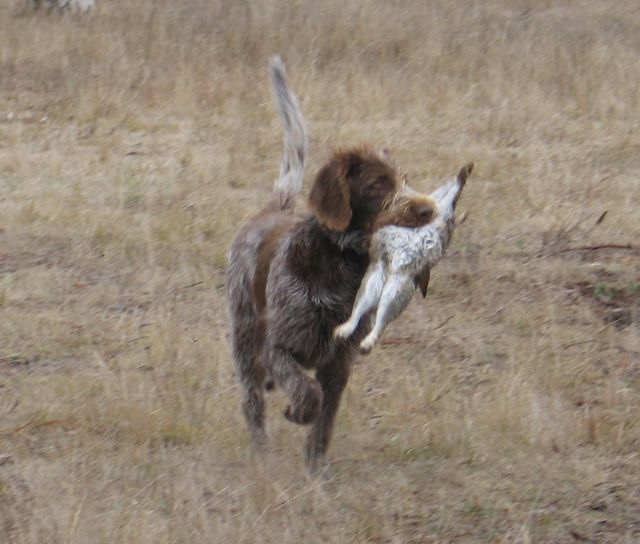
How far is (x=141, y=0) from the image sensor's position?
1491 cm

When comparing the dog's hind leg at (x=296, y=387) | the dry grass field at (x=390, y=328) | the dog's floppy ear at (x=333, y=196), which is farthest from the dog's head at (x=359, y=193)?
the dry grass field at (x=390, y=328)

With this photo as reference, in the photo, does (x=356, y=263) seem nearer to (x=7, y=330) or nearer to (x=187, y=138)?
(x=7, y=330)

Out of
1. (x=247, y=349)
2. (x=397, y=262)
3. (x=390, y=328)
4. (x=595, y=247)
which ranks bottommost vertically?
(x=595, y=247)

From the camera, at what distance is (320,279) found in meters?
5.43

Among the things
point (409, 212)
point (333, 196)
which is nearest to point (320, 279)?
point (333, 196)

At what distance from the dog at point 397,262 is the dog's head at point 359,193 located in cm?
9

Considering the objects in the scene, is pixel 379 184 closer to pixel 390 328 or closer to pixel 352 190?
pixel 352 190

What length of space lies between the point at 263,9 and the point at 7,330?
7996mm

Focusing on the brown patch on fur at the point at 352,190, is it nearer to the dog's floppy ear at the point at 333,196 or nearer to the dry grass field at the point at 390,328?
the dog's floppy ear at the point at 333,196

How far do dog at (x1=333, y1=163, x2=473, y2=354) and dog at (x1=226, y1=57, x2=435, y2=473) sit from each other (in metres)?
0.06

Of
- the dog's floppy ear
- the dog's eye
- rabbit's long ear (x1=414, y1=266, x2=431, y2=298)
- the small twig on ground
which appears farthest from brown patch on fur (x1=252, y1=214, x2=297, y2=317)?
the small twig on ground

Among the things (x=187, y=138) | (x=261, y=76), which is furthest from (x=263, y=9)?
(x=187, y=138)

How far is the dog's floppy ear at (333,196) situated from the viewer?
5.26 meters

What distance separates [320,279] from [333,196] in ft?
1.16
